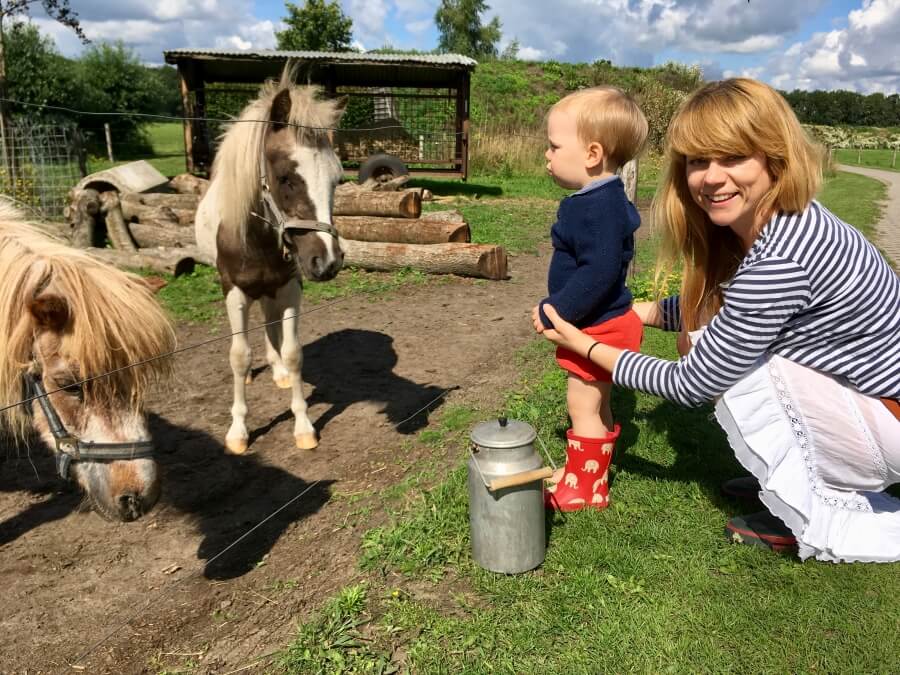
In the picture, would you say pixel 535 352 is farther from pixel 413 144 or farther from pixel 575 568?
pixel 413 144

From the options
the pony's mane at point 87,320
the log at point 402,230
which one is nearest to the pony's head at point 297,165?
the pony's mane at point 87,320

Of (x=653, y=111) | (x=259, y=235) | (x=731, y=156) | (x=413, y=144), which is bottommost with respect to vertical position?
(x=259, y=235)

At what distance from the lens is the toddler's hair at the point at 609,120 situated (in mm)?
2418

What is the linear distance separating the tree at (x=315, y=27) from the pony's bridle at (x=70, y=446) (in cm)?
4235

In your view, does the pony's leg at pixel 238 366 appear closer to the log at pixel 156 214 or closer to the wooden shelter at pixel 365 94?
the log at pixel 156 214

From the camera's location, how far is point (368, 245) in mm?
8383

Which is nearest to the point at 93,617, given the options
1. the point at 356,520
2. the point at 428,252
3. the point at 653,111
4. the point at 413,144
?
the point at 356,520

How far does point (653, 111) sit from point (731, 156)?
21141mm

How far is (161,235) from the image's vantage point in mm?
9180

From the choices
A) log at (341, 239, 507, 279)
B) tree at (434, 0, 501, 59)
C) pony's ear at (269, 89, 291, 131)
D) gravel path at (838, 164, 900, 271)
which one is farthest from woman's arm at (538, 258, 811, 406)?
tree at (434, 0, 501, 59)

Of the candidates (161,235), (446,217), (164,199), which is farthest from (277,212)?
(164,199)

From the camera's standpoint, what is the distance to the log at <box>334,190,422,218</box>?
921 cm

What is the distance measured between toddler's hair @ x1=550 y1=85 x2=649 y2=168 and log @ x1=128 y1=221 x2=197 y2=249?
26.1 feet

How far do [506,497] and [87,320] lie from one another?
1.71 metres
